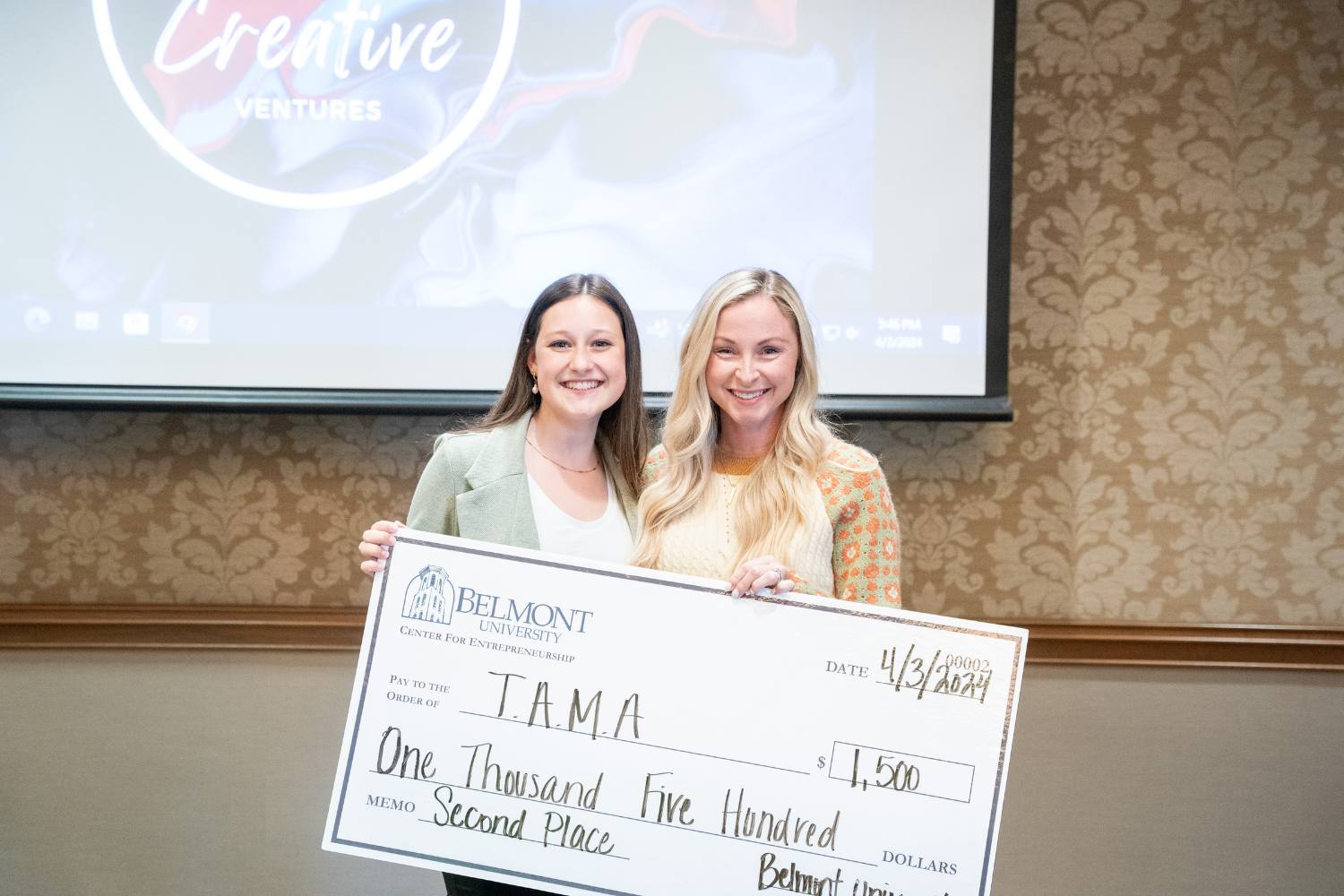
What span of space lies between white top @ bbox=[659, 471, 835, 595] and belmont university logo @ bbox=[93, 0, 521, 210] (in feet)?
3.93

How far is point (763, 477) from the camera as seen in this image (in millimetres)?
1565

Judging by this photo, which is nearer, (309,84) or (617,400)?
(617,400)

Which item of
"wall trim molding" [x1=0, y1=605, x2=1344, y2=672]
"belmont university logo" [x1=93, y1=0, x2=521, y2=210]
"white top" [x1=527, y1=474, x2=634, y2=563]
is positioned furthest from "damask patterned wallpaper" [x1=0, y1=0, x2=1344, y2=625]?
"white top" [x1=527, y1=474, x2=634, y2=563]

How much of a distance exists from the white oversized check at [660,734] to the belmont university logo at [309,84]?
119cm

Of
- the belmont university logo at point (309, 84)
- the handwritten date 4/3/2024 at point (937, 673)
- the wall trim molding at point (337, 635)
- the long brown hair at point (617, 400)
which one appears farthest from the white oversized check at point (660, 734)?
the belmont university logo at point (309, 84)

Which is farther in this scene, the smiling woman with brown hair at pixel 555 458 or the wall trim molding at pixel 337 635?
the wall trim molding at pixel 337 635

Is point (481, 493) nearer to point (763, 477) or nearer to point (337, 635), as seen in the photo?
point (763, 477)

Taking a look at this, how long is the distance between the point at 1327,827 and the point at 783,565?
1.80m

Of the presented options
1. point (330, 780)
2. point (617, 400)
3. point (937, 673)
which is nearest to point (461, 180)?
point (617, 400)

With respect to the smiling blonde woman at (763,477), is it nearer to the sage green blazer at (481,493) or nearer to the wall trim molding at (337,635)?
the sage green blazer at (481,493)

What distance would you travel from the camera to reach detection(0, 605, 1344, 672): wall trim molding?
8.02ft

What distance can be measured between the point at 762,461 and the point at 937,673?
0.38 metres

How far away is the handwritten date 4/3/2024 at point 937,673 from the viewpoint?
57.5 inches

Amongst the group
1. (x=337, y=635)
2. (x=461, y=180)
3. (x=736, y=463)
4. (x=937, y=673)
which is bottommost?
(x=337, y=635)
